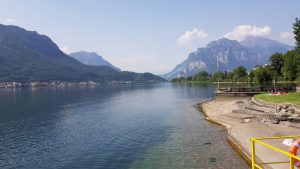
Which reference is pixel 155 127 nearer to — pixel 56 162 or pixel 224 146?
pixel 224 146

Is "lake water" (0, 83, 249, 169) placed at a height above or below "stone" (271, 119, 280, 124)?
below

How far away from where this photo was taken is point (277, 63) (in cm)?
18100

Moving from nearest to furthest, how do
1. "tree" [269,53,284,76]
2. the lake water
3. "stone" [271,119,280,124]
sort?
the lake water → "stone" [271,119,280,124] → "tree" [269,53,284,76]

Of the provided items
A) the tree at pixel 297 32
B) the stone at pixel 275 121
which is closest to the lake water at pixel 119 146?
the stone at pixel 275 121

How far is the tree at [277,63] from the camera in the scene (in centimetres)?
17826

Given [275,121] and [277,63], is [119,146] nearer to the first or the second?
[275,121]

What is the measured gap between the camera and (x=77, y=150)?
43.3 metres

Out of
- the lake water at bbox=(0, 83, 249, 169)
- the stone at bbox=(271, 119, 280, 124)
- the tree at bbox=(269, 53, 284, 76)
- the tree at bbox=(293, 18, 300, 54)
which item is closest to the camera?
the lake water at bbox=(0, 83, 249, 169)

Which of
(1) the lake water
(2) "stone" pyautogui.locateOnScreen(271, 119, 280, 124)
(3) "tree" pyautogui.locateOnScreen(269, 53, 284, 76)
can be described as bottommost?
(1) the lake water

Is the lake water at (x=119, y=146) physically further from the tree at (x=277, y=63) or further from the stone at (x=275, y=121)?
the tree at (x=277, y=63)

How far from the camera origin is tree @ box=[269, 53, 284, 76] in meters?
178

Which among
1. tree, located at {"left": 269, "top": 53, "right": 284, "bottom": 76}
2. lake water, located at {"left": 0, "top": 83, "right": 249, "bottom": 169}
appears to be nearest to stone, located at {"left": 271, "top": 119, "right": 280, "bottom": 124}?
lake water, located at {"left": 0, "top": 83, "right": 249, "bottom": 169}

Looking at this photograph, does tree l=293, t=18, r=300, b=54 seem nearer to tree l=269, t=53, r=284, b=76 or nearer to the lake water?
the lake water

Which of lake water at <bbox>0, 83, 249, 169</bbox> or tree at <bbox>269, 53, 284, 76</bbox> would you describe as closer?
lake water at <bbox>0, 83, 249, 169</bbox>
